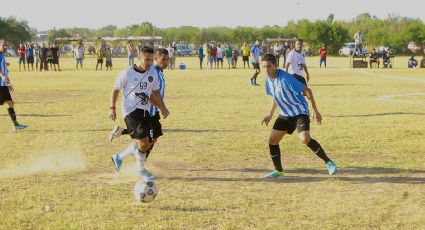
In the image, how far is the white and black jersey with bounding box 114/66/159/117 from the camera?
8.09 m

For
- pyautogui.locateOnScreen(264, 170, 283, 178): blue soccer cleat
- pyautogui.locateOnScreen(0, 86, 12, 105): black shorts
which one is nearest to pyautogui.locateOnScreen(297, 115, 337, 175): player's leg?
pyautogui.locateOnScreen(264, 170, 283, 178): blue soccer cleat

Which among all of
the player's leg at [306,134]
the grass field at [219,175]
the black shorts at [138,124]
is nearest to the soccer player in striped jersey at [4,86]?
the grass field at [219,175]

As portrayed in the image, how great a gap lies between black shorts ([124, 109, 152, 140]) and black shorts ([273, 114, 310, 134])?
219 cm

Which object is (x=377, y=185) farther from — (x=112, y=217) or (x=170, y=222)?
(x=112, y=217)

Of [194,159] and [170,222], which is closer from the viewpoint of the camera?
[170,222]

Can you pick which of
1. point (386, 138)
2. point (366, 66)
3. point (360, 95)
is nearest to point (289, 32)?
point (366, 66)

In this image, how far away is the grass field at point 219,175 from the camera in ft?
22.1

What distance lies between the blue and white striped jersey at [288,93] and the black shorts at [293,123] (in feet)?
0.22

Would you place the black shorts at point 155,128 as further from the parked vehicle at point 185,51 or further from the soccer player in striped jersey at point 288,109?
the parked vehicle at point 185,51

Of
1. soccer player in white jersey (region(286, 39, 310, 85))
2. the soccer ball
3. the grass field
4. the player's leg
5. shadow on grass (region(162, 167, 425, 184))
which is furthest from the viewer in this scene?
soccer player in white jersey (region(286, 39, 310, 85))

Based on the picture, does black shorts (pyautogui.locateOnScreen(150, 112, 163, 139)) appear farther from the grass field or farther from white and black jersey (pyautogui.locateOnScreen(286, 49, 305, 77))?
white and black jersey (pyautogui.locateOnScreen(286, 49, 305, 77))

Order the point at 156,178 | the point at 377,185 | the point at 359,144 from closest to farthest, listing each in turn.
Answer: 1. the point at 377,185
2. the point at 156,178
3. the point at 359,144

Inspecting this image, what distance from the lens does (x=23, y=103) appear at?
20.7 metres

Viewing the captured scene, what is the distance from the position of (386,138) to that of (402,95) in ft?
34.9
